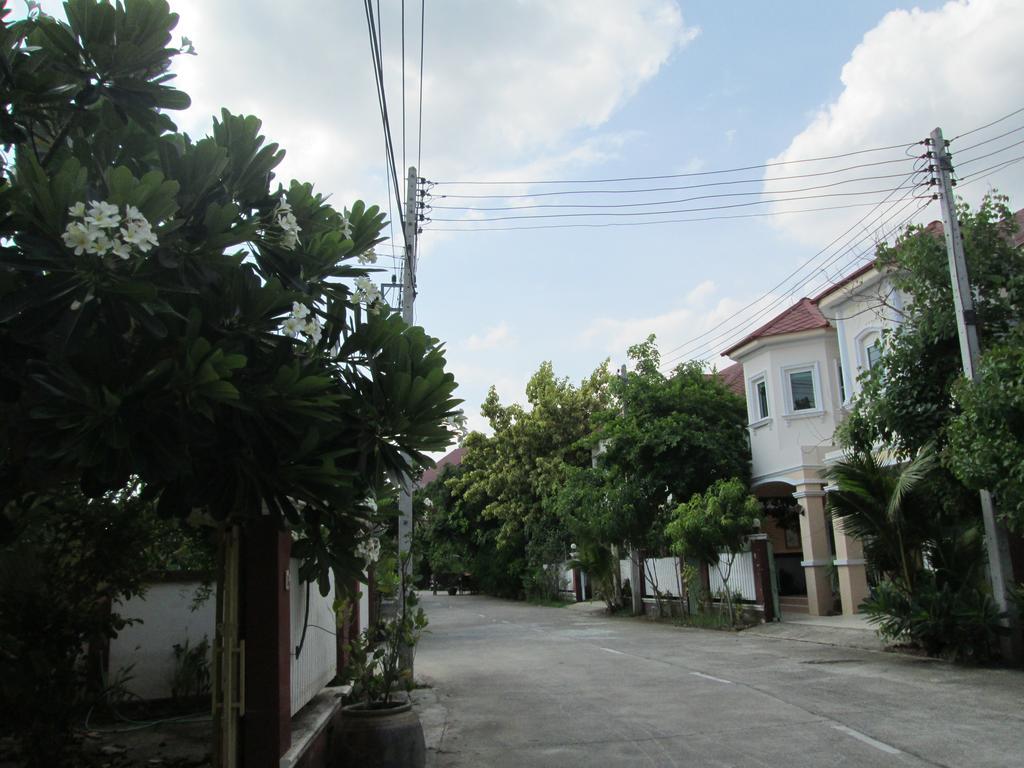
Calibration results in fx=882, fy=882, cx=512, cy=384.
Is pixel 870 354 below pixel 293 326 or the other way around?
the other way around

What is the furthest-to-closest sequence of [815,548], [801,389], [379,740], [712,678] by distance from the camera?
[801,389], [815,548], [712,678], [379,740]

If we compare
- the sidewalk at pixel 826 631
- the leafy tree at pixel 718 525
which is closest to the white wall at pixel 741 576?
the leafy tree at pixel 718 525

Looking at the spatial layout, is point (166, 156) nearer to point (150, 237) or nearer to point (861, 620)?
point (150, 237)

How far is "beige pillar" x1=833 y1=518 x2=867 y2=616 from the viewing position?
19.1 metres

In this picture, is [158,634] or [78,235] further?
[158,634]

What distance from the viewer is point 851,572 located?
1922cm

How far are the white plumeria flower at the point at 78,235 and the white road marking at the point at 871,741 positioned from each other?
7.17m

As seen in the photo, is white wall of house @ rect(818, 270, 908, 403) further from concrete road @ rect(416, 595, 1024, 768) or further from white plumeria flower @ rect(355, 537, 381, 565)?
white plumeria flower @ rect(355, 537, 381, 565)

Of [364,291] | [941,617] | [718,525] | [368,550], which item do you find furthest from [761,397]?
[364,291]

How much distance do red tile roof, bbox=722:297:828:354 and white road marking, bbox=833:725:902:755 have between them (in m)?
14.8

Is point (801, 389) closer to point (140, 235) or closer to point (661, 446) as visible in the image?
point (661, 446)

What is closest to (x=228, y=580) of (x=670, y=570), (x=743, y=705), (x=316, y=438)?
(x=316, y=438)

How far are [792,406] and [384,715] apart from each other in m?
17.0

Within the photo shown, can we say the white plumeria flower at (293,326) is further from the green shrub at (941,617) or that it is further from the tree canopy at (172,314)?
the green shrub at (941,617)
